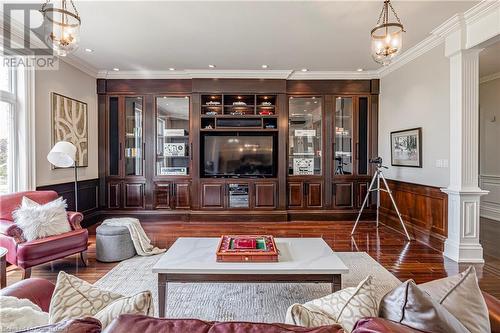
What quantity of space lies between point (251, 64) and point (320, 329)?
5128 mm

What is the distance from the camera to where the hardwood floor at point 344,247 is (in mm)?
3248

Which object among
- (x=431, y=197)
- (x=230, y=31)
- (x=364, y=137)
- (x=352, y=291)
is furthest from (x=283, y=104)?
(x=352, y=291)

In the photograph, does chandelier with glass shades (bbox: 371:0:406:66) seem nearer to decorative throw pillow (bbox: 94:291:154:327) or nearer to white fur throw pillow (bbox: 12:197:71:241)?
decorative throw pillow (bbox: 94:291:154:327)

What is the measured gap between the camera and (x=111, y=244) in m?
3.65

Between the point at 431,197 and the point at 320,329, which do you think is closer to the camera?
the point at 320,329

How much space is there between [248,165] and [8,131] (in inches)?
153

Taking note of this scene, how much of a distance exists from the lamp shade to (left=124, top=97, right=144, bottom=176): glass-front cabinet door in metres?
1.72

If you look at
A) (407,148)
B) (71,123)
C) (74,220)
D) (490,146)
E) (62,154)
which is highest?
(71,123)

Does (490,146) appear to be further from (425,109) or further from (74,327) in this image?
(74,327)

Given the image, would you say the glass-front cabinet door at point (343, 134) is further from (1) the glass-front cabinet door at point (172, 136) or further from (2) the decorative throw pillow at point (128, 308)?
(2) the decorative throw pillow at point (128, 308)

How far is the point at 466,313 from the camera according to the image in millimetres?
993

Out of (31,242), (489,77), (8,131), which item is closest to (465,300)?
(31,242)

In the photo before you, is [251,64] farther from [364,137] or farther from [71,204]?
[71,204]

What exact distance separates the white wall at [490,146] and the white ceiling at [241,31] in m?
2.83
